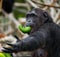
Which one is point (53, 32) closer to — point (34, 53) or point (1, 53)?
point (34, 53)

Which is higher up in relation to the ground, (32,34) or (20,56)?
(32,34)

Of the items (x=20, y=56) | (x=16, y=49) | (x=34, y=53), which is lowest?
(x=20, y=56)

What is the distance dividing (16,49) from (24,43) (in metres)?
0.12

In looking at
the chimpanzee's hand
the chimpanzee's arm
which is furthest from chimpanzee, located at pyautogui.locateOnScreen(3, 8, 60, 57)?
the chimpanzee's hand

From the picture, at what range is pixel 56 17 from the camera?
5.76 metres

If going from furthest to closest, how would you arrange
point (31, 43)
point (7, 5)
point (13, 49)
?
point (7, 5) < point (31, 43) < point (13, 49)

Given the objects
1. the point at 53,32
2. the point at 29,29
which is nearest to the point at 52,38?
the point at 53,32

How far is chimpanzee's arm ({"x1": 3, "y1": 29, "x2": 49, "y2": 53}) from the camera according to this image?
12.5 feet

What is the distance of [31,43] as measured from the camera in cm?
392

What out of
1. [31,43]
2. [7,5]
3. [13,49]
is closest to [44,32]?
[31,43]

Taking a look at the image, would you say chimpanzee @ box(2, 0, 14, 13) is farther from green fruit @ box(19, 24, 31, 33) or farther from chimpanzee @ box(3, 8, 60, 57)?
green fruit @ box(19, 24, 31, 33)

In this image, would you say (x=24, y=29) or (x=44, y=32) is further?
(x=44, y=32)

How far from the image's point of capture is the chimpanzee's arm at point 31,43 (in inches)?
150

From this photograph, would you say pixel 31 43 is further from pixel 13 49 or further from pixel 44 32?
pixel 44 32
